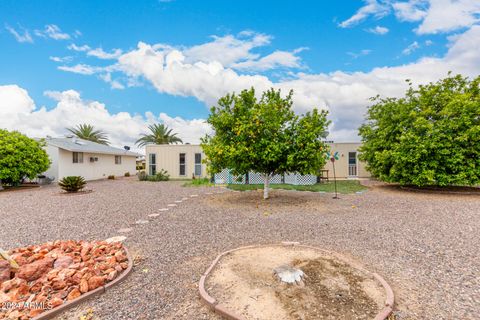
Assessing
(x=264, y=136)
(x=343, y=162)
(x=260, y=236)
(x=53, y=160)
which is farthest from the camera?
(x=343, y=162)

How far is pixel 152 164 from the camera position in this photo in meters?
17.8

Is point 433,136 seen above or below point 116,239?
above

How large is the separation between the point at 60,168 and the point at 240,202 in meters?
14.7

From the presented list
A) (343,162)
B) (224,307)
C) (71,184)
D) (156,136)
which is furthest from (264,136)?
(156,136)

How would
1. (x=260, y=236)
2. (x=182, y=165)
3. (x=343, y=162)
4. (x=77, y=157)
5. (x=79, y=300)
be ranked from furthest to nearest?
(x=182, y=165) < (x=343, y=162) < (x=77, y=157) < (x=260, y=236) < (x=79, y=300)

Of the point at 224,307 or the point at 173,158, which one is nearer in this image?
the point at 224,307

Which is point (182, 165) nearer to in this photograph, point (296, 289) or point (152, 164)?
point (152, 164)

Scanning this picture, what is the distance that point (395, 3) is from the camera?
8.18m

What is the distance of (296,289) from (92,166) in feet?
67.7

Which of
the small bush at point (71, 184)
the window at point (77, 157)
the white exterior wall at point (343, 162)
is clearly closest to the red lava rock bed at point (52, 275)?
the small bush at point (71, 184)

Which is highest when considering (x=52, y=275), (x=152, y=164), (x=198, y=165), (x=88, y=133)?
(x=88, y=133)

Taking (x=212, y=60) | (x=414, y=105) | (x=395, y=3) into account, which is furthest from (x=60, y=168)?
(x=414, y=105)

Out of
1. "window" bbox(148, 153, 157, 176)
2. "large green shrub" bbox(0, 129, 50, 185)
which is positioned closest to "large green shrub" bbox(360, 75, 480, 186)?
"window" bbox(148, 153, 157, 176)

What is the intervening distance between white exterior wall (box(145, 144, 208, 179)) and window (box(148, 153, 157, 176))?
0.11 meters
